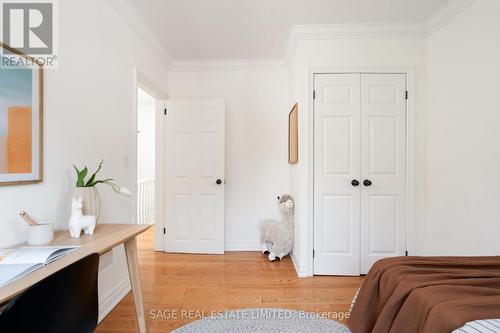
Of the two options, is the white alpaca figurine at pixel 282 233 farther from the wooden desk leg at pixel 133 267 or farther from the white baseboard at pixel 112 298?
the wooden desk leg at pixel 133 267

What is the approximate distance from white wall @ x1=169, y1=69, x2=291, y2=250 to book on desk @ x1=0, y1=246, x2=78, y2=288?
2244 millimetres

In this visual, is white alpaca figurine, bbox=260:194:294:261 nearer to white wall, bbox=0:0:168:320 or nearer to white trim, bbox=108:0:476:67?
white wall, bbox=0:0:168:320

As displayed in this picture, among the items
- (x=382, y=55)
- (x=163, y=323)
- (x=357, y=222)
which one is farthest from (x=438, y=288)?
(x=382, y=55)

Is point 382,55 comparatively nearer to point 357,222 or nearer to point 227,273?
point 357,222

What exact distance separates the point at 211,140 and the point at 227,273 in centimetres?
157

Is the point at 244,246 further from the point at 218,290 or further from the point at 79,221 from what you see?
the point at 79,221

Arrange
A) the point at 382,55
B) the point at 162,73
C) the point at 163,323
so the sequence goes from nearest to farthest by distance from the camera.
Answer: the point at 163,323 → the point at 382,55 → the point at 162,73

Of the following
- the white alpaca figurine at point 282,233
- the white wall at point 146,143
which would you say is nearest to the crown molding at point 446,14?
the white alpaca figurine at point 282,233

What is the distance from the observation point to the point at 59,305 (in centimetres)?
73

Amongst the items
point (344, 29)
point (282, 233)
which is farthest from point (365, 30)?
point (282, 233)

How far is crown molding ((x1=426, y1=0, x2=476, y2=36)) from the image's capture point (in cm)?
194

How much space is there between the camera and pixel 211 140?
10.0 feet

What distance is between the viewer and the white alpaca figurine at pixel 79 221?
1.25 m

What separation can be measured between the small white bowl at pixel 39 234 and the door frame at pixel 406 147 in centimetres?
198
